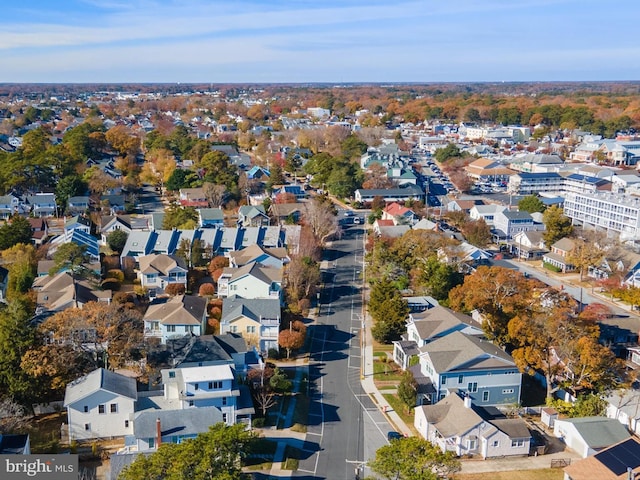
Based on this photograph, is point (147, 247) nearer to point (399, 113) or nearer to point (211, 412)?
point (211, 412)

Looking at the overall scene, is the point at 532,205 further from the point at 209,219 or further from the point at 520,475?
the point at 520,475

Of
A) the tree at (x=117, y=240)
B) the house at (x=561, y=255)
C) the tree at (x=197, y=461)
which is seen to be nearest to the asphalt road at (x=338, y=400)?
the tree at (x=197, y=461)

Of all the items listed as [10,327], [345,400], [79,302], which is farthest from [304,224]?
[10,327]

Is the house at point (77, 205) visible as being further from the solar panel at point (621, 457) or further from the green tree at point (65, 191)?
the solar panel at point (621, 457)

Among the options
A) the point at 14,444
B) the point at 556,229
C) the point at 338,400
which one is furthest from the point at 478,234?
the point at 14,444

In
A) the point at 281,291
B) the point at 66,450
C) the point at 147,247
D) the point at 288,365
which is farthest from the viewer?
the point at 147,247
